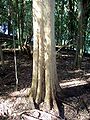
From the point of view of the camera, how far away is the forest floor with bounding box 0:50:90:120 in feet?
22.7

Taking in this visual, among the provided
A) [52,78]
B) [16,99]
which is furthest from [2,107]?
[52,78]

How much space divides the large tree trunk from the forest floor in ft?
1.28

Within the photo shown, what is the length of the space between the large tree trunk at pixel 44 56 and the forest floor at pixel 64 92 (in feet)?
1.28

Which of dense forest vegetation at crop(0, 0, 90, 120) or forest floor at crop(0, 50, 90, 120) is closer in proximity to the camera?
dense forest vegetation at crop(0, 0, 90, 120)

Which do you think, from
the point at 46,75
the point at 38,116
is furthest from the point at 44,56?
the point at 38,116

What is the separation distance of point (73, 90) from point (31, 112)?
1.67 m

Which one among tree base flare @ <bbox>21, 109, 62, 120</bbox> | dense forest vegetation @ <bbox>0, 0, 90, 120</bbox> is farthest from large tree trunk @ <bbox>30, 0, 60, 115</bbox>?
tree base flare @ <bbox>21, 109, 62, 120</bbox>

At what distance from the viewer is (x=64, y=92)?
758cm

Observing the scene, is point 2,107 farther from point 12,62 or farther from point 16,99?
point 12,62

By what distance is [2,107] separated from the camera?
7.05 metres

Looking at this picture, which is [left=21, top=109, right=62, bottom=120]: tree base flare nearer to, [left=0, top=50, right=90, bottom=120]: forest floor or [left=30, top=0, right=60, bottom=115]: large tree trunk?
[left=0, top=50, right=90, bottom=120]: forest floor

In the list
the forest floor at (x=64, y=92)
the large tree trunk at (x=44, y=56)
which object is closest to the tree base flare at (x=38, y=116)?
the forest floor at (x=64, y=92)

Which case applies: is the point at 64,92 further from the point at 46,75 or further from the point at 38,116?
the point at 38,116

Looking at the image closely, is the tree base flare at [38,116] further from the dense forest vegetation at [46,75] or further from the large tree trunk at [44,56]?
the large tree trunk at [44,56]
